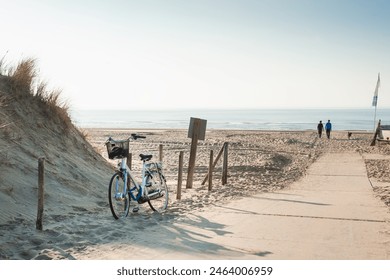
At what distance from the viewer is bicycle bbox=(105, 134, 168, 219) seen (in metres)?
7.51

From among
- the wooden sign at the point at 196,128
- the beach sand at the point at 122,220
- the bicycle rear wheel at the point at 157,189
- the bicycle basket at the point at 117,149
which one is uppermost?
the wooden sign at the point at 196,128

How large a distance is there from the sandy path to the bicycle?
36 cm

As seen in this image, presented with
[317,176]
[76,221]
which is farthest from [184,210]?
[317,176]

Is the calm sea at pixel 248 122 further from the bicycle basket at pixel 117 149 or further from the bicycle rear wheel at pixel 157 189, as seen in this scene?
the bicycle basket at pixel 117 149

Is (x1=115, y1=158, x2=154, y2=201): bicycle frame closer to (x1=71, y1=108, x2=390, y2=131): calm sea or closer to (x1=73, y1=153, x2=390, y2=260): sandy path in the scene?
(x1=73, y1=153, x2=390, y2=260): sandy path

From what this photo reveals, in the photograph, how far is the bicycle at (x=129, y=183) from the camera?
751 cm

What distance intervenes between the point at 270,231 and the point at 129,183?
2861mm

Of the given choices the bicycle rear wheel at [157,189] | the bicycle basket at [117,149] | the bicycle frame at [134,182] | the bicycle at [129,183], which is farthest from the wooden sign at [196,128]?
the bicycle basket at [117,149]

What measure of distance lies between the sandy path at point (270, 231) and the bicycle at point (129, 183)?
1.18 feet

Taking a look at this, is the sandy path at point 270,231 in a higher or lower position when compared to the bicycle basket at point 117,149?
lower

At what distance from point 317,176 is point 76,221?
29.8ft

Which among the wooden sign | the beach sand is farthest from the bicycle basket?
the wooden sign
